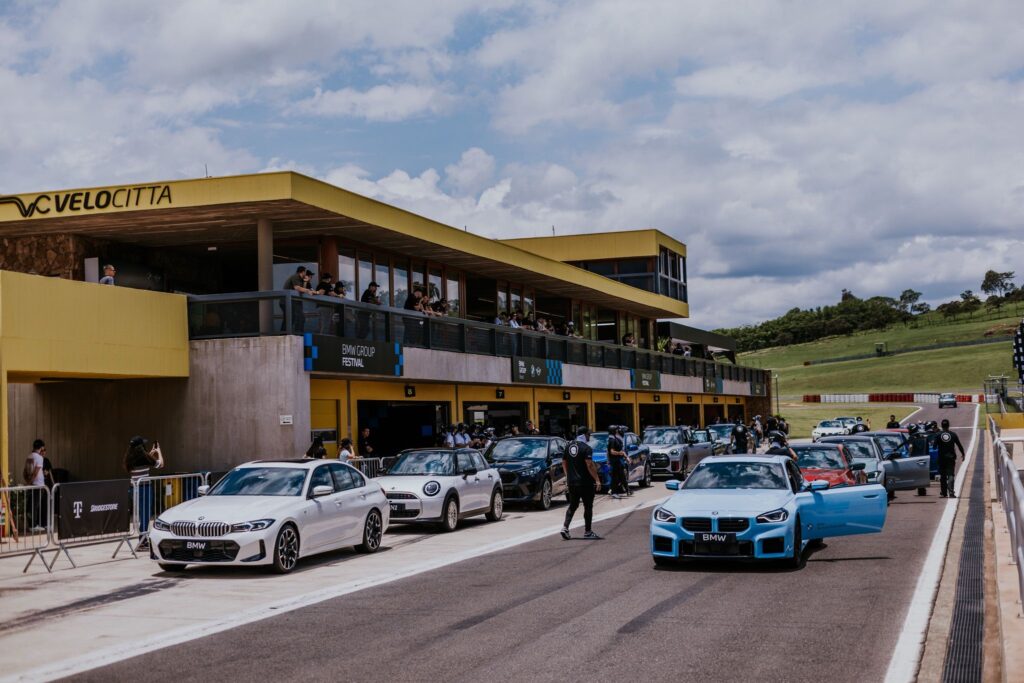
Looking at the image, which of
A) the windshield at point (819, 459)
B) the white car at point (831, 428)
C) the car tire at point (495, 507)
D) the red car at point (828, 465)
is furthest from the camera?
the white car at point (831, 428)

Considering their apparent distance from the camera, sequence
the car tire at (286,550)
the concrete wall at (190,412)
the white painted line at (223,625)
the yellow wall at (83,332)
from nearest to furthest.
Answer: the white painted line at (223,625) < the car tire at (286,550) < the yellow wall at (83,332) < the concrete wall at (190,412)

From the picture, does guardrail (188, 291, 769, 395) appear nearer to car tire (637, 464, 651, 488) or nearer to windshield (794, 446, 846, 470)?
car tire (637, 464, 651, 488)

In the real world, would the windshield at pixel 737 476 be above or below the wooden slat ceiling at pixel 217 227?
below

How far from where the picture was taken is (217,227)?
27438mm

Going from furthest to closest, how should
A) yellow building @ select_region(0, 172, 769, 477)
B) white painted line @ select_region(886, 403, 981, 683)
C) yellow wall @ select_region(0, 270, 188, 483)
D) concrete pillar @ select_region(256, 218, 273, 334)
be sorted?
concrete pillar @ select_region(256, 218, 273, 334) → yellow building @ select_region(0, 172, 769, 477) → yellow wall @ select_region(0, 270, 188, 483) → white painted line @ select_region(886, 403, 981, 683)

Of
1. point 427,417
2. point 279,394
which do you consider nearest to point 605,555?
point 279,394

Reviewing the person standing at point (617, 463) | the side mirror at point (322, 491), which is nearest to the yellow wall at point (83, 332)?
the side mirror at point (322, 491)

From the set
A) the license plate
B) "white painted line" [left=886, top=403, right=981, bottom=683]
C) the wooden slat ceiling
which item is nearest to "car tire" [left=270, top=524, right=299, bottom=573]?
the license plate

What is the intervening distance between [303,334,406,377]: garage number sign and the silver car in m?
10.3

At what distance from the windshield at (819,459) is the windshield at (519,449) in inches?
241

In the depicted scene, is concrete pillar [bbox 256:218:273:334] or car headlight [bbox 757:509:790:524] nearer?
car headlight [bbox 757:509:790:524]

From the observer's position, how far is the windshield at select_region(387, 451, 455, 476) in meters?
20.5

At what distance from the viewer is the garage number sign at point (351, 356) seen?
2417cm

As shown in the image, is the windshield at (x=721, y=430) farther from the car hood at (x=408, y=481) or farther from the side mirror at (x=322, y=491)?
the side mirror at (x=322, y=491)
